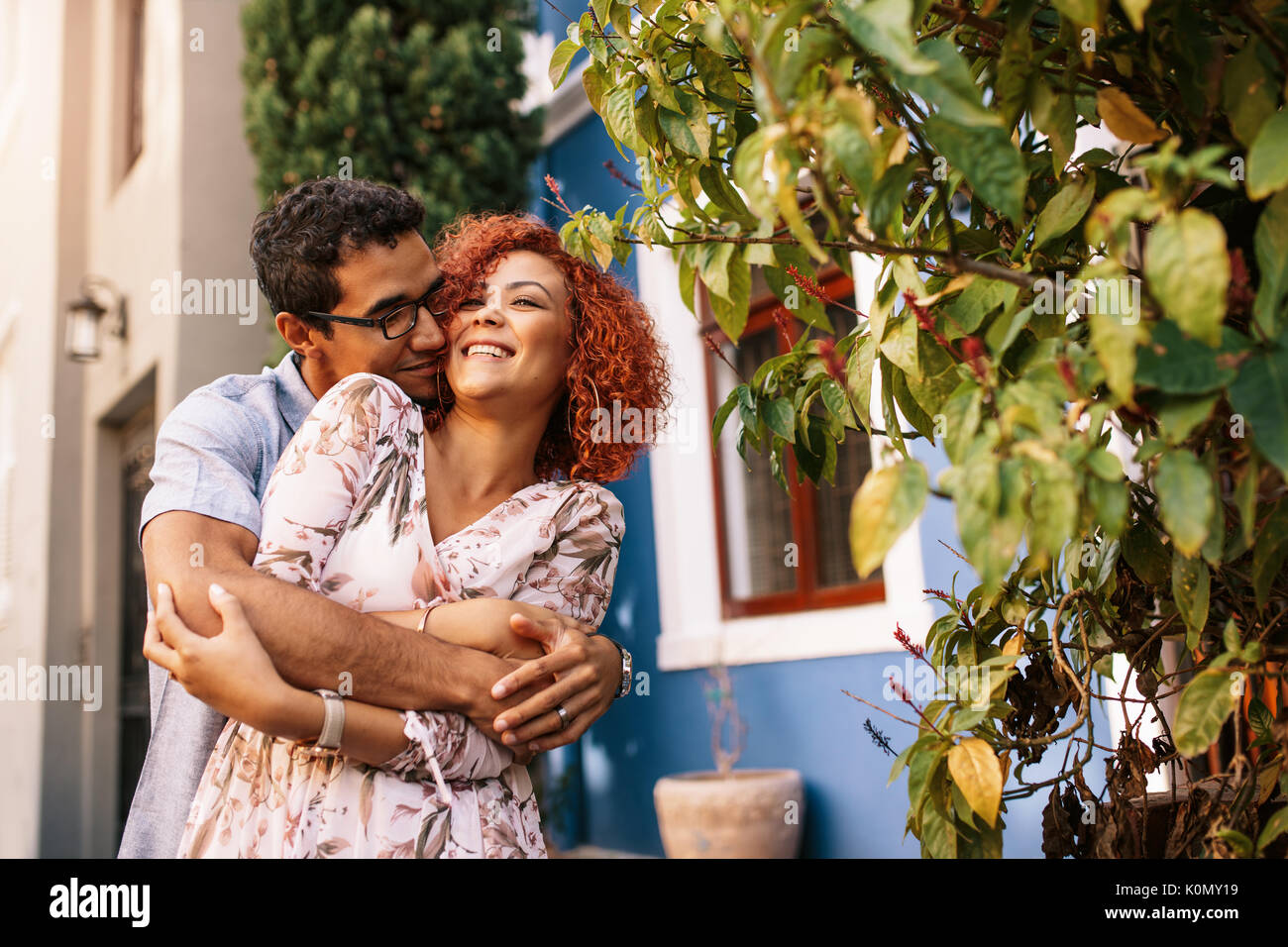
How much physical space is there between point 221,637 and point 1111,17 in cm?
137

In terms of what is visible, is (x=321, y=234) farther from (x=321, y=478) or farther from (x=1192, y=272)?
(x=1192, y=272)

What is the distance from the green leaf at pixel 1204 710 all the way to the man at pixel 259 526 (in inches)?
34.3

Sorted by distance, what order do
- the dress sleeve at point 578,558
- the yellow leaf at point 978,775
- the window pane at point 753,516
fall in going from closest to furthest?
the yellow leaf at point 978,775 < the dress sleeve at point 578,558 < the window pane at point 753,516

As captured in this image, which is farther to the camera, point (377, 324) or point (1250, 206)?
point (377, 324)

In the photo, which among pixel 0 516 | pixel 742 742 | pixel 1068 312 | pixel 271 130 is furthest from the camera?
pixel 0 516

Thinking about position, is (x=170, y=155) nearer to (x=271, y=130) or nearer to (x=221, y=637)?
(x=271, y=130)

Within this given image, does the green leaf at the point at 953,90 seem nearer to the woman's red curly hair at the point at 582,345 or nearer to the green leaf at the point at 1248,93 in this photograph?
the green leaf at the point at 1248,93

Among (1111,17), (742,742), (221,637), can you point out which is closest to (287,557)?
(221,637)

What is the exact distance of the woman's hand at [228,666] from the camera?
1431mm

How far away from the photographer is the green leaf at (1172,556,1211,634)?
121 cm

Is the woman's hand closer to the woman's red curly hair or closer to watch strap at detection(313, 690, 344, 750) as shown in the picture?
watch strap at detection(313, 690, 344, 750)

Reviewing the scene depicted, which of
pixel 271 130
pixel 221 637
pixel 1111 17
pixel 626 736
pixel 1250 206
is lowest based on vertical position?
pixel 626 736


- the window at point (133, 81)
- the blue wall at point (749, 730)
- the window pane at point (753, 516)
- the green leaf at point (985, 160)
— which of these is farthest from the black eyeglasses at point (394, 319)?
the window at point (133, 81)

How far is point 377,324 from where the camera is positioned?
76.0 inches
